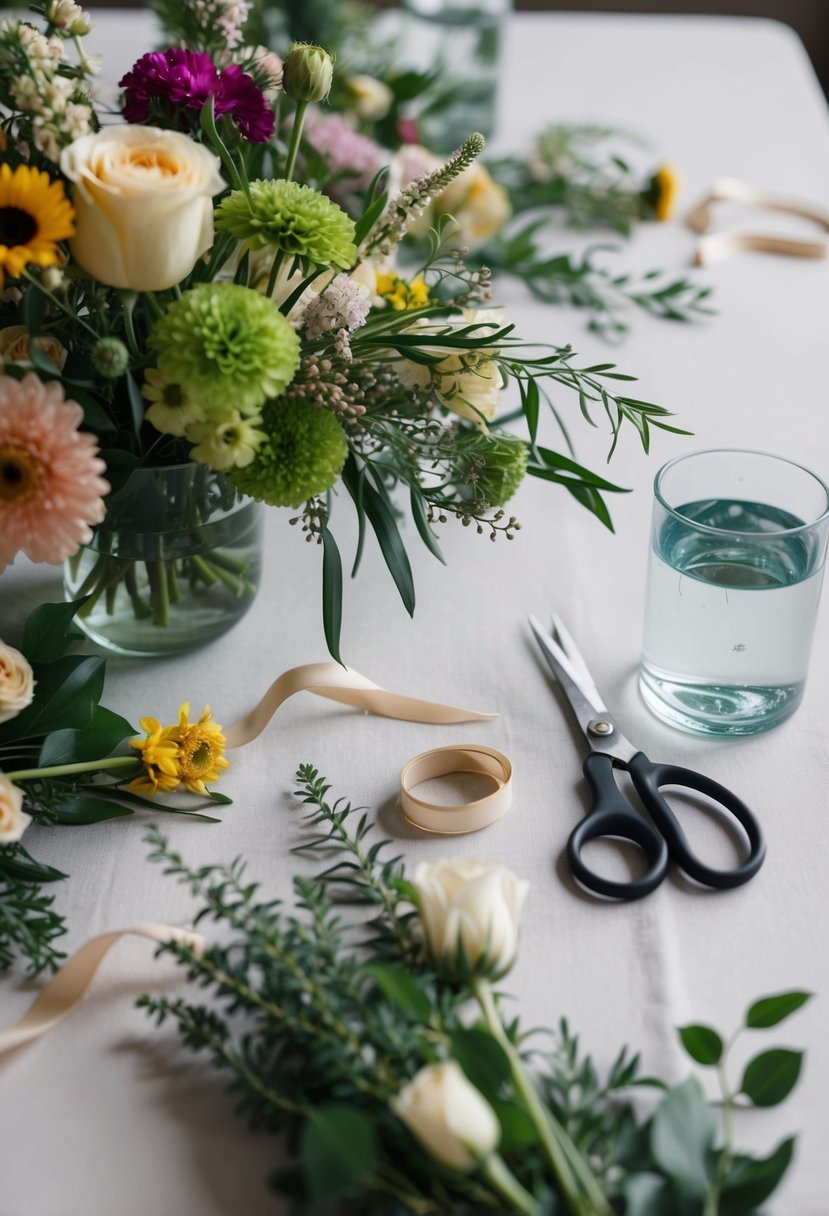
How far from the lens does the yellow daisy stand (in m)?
0.65

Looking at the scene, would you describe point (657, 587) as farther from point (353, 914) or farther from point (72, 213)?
point (72, 213)

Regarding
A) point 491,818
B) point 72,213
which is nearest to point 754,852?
point 491,818

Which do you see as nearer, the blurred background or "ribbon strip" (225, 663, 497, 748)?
"ribbon strip" (225, 663, 497, 748)

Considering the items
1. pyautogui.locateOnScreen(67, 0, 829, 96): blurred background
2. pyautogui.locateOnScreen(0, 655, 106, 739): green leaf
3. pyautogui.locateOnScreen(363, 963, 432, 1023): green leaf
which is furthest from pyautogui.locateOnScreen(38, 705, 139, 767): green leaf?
pyautogui.locateOnScreen(67, 0, 829, 96): blurred background

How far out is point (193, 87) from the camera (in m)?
0.63

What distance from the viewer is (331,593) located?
0.68 m

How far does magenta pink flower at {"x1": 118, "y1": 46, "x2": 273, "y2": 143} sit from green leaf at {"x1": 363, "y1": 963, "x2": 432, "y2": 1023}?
45 cm

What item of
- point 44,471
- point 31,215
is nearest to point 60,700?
point 44,471

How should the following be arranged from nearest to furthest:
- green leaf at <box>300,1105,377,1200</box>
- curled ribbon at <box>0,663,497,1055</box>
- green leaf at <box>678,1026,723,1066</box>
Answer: green leaf at <box>300,1105,377,1200</box> → green leaf at <box>678,1026,723,1066</box> → curled ribbon at <box>0,663,497,1055</box>

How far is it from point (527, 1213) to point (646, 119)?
1.40m

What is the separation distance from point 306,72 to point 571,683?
1.24ft

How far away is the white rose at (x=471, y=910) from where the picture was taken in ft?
1.62

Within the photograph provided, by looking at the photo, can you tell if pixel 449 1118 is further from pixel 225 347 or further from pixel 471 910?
pixel 225 347

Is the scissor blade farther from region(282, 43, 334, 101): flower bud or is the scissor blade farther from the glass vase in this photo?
region(282, 43, 334, 101): flower bud
